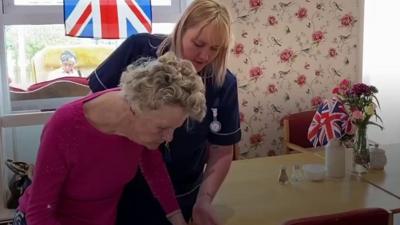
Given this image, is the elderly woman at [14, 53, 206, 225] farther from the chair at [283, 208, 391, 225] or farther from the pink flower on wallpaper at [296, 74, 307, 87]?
the pink flower on wallpaper at [296, 74, 307, 87]

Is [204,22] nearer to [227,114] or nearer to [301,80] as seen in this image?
[227,114]

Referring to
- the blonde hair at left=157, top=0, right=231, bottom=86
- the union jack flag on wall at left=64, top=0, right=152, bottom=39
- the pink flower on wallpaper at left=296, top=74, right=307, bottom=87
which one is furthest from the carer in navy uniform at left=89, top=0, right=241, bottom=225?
the pink flower on wallpaper at left=296, top=74, right=307, bottom=87

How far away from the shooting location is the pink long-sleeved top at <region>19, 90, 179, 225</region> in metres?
1.19

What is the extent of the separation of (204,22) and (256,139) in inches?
72.4

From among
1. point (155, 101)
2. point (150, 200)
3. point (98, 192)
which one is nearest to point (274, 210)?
point (150, 200)

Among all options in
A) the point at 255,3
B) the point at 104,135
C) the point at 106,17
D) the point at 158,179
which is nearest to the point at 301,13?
the point at 255,3

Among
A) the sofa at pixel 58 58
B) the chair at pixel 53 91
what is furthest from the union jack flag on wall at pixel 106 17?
the chair at pixel 53 91

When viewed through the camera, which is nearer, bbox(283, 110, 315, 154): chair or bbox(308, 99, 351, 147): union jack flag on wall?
bbox(308, 99, 351, 147): union jack flag on wall

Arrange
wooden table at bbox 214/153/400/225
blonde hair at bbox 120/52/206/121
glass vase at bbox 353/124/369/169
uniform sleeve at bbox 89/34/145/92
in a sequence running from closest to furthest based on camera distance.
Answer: blonde hair at bbox 120/52/206/121 → uniform sleeve at bbox 89/34/145/92 → wooden table at bbox 214/153/400/225 → glass vase at bbox 353/124/369/169

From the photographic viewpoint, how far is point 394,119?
3654mm

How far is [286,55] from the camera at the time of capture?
321 centimetres

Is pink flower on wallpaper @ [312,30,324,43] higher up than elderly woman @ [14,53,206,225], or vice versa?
pink flower on wallpaper @ [312,30,324,43]

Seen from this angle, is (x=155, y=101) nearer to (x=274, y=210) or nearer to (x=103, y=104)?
(x=103, y=104)

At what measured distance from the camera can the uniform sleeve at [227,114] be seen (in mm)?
1695
